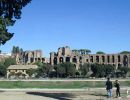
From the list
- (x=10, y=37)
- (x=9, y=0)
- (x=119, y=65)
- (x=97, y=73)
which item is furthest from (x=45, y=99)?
(x=119, y=65)

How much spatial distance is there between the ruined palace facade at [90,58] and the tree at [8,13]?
155 metres

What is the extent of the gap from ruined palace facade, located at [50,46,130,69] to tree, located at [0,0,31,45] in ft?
509

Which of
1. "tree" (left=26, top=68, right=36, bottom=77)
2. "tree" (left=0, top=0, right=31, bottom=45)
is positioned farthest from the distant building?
"tree" (left=0, top=0, right=31, bottom=45)

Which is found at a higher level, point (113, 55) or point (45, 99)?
point (113, 55)

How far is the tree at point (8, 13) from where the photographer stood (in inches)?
1190

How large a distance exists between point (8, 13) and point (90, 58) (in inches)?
6424

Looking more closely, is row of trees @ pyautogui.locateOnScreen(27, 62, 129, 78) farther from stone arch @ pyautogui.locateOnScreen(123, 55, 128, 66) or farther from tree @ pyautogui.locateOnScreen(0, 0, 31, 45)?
tree @ pyautogui.locateOnScreen(0, 0, 31, 45)

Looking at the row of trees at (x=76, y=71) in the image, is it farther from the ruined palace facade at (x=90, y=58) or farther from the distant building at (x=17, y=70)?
the ruined palace facade at (x=90, y=58)

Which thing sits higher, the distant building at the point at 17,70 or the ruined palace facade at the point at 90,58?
the ruined palace facade at the point at 90,58

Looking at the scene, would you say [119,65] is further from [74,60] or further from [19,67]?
[19,67]

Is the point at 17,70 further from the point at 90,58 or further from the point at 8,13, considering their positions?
the point at 8,13

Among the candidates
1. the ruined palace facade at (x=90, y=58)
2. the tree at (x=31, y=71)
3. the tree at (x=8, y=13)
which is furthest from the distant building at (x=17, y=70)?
the tree at (x=8, y=13)

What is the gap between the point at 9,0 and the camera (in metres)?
31.1

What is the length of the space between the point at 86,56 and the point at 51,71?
94.1ft
